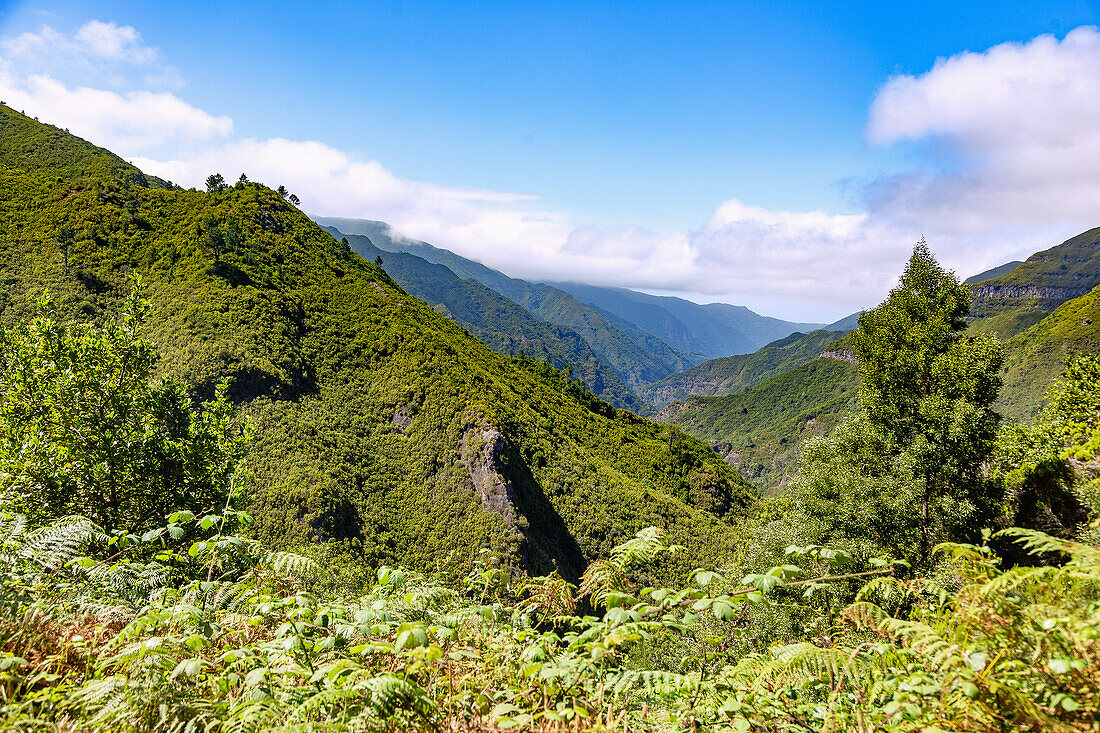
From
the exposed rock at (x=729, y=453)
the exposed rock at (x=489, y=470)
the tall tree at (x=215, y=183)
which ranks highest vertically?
the tall tree at (x=215, y=183)

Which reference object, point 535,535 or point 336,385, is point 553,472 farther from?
point 336,385

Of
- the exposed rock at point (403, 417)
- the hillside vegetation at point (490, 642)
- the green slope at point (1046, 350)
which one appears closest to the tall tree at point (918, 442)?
the hillside vegetation at point (490, 642)

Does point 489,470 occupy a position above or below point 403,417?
below

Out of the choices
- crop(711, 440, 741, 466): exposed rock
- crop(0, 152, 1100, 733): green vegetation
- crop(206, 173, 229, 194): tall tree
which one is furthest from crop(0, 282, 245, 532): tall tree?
crop(711, 440, 741, 466): exposed rock

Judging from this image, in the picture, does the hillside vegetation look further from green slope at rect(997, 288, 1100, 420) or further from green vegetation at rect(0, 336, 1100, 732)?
green slope at rect(997, 288, 1100, 420)

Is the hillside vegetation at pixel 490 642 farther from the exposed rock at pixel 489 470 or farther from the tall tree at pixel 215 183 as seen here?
the tall tree at pixel 215 183

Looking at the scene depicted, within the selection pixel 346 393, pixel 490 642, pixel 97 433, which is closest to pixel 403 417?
pixel 346 393

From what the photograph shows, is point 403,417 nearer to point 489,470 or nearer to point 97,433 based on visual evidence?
point 489,470

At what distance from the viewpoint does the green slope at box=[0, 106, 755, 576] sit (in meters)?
32.9

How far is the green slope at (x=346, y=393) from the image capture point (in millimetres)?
32938

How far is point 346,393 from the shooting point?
4262 centimetres

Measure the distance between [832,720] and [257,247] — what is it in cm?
6242

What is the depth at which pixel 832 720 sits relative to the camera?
2756 millimetres

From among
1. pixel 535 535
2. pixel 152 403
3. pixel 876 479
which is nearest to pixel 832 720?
pixel 152 403
